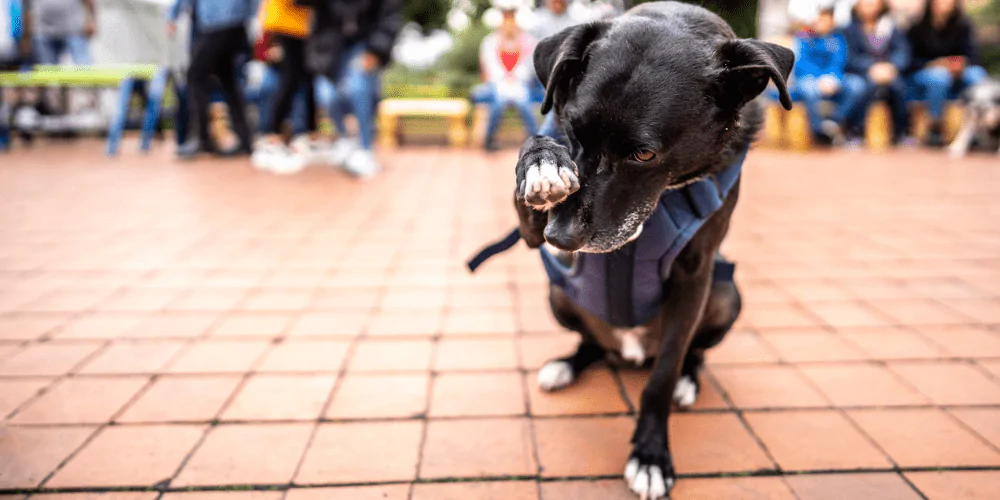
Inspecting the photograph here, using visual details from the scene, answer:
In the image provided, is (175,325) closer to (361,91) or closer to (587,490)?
(587,490)

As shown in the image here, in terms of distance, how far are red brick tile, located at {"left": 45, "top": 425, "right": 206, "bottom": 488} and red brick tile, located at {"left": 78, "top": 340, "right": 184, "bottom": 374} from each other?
1.44 ft

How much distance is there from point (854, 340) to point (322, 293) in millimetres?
2446

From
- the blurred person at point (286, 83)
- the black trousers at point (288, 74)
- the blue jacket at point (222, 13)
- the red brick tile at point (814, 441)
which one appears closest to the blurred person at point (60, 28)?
the blue jacket at point (222, 13)

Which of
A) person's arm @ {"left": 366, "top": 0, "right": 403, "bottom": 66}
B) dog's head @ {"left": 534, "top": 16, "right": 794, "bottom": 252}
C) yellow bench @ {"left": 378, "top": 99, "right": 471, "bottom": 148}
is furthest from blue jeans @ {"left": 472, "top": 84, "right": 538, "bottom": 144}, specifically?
dog's head @ {"left": 534, "top": 16, "right": 794, "bottom": 252}

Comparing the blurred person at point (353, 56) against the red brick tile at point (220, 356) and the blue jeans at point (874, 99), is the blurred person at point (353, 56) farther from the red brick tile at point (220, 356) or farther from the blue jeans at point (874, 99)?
the blue jeans at point (874, 99)

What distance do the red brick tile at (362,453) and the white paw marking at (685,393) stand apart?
857 millimetres

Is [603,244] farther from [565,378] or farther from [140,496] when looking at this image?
[140,496]

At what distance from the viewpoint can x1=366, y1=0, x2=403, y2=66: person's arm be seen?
613 centimetres

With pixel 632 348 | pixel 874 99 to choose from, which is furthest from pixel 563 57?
pixel 874 99

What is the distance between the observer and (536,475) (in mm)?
1636

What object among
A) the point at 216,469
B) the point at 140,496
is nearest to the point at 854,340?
the point at 216,469

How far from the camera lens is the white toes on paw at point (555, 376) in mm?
2088

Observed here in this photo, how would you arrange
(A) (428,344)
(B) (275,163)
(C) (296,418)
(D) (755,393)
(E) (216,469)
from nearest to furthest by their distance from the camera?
1. (E) (216,469)
2. (C) (296,418)
3. (D) (755,393)
4. (A) (428,344)
5. (B) (275,163)

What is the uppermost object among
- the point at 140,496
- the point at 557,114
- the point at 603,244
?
the point at 557,114
